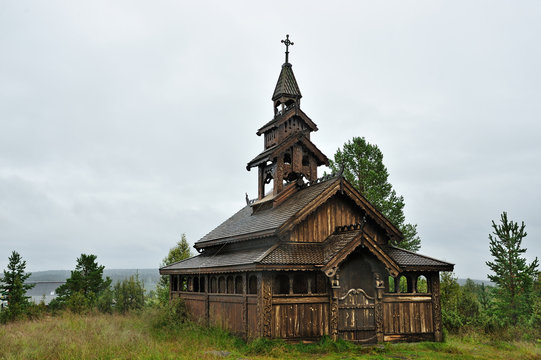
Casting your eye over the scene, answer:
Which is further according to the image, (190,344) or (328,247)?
(328,247)

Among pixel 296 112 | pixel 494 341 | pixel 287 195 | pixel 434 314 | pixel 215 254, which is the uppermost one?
pixel 296 112

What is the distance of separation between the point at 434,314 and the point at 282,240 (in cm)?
832

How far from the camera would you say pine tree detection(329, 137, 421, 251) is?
4091cm

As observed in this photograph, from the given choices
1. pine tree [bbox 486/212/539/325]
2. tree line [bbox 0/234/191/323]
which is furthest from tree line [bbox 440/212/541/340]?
tree line [bbox 0/234/191/323]

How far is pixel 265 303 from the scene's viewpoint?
19.1 meters

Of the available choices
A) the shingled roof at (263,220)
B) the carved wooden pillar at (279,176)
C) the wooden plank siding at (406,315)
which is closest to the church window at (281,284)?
the shingled roof at (263,220)

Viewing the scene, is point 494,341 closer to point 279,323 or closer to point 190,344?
point 279,323

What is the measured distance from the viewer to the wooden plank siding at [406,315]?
21.3m

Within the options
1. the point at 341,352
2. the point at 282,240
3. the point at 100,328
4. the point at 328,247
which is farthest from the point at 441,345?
the point at 100,328

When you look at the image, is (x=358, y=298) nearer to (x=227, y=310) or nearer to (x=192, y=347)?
(x=227, y=310)

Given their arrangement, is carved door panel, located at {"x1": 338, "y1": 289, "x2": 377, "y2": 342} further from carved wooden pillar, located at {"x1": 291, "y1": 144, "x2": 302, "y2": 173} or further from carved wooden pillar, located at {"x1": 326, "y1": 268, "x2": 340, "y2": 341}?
carved wooden pillar, located at {"x1": 291, "y1": 144, "x2": 302, "y2": 173}

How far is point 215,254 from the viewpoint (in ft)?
89.0

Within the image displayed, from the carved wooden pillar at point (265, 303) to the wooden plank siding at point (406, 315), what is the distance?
5702 millimetres

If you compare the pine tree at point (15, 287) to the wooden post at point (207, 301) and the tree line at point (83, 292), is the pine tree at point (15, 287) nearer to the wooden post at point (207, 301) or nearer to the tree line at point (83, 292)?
the tree line at point (83, 292)
